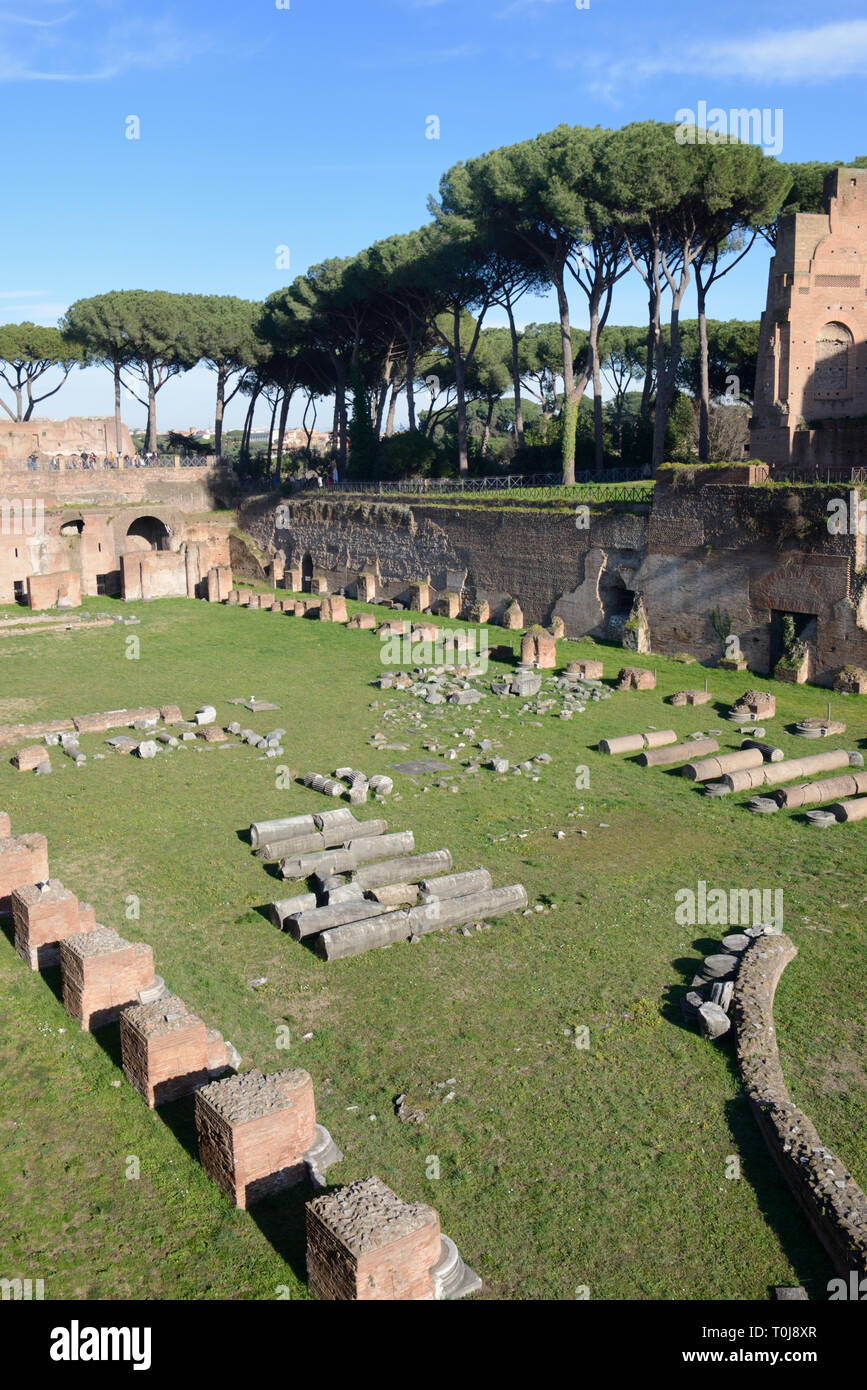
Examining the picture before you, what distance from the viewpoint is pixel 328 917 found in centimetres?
825

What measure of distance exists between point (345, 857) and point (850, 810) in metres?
5.43

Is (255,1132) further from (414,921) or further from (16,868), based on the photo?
(16,868)

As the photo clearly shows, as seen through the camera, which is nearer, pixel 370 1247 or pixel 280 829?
pixel 370 1247

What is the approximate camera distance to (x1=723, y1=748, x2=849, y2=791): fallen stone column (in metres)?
11.9

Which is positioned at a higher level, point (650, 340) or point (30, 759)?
point (650, 340)

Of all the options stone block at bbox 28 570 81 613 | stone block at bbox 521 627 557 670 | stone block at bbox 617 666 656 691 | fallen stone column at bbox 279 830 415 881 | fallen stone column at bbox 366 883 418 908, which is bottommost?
fallen stone column at bbox 366 883 418 908

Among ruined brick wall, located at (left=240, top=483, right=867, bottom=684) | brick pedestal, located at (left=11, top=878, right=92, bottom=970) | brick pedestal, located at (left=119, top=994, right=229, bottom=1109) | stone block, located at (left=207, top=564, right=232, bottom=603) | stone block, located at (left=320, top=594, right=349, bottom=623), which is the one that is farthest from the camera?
stone block, located at (left=207, top=564, right=232, bottom=603)

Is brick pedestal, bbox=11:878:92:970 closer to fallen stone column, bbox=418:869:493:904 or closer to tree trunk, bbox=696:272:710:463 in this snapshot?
fallen stone column, bbox=418:869:493:904

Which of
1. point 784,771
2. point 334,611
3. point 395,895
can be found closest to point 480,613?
point 334,611

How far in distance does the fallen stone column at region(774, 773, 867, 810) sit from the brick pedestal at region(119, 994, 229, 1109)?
7295 millimetres

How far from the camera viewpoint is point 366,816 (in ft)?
35.6

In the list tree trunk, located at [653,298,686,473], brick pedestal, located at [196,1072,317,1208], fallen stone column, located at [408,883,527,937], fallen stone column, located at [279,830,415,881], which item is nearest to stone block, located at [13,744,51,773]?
fallen stone column, located at [279,830,415,881]

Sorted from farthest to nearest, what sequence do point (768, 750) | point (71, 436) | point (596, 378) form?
point (71, 436), point (596, 378), point (768, 750)
